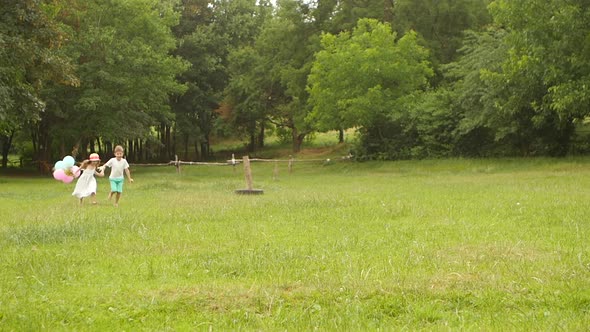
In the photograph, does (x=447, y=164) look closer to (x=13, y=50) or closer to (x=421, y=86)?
(x=421, y=86)

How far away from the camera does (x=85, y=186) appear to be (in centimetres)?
1731

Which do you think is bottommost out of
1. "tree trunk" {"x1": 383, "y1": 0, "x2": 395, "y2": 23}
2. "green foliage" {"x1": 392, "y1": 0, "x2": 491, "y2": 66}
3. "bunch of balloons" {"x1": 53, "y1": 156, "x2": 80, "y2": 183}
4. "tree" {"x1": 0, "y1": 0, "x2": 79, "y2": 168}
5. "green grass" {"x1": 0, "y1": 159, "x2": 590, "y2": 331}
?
"green grass" {"x1": 0, "y1": 159, "x2": 590, "y2": 331}

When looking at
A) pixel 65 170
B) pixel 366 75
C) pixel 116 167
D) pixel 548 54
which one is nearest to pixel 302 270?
pixel 116 167

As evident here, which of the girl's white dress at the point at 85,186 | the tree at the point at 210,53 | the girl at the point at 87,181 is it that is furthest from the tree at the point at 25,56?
the tree at the point at 210,53

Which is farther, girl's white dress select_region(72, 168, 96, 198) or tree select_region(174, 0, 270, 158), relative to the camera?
tree select_region(174, 0, 270, 158)

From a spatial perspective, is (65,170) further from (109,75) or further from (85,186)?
(109,75)

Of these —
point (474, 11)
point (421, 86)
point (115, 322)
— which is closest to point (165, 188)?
point (115, 322)

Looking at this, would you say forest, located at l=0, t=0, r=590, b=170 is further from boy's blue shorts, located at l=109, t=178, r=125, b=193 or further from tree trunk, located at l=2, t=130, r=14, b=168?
boy's blue shorts, located at l=109, t=178, r=125, b=193

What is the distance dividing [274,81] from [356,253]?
46.8m

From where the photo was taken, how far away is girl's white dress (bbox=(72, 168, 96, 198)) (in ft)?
56.5

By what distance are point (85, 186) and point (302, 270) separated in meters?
12.1

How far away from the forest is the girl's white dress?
6501mm

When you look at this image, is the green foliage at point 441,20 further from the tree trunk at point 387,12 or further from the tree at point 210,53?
the tree at point 210,53

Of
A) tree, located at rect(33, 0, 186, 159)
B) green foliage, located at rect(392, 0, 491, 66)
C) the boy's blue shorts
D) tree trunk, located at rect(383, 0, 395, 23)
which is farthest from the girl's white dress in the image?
tree trunk, located at rect(383, 0, 395, 23)
